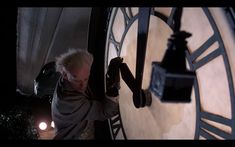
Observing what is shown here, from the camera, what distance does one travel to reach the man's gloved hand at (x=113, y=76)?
5.07 ft

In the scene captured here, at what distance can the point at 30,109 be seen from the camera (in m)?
4.20

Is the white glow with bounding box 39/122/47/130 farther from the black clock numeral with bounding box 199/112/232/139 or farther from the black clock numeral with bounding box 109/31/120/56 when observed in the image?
the black clock numeral with bounding box 199/112/232/139

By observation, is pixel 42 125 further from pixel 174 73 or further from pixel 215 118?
pixel 174 73

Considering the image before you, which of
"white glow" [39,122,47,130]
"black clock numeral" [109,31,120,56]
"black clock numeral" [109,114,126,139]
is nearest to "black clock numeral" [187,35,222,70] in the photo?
"black clock numeral" [109,31,120,56]

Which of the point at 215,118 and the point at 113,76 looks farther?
the point at 113,76

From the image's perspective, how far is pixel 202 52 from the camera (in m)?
1.22

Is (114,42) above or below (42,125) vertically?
above

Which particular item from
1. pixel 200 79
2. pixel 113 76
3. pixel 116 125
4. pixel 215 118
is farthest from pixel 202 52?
pixel 116 125

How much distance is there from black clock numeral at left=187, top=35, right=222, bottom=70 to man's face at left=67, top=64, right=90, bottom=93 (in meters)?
0.49

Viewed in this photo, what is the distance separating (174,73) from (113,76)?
0.75 metres

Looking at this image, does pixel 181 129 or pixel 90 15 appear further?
pixel 90 15

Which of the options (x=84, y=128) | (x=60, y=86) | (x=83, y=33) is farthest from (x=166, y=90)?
(x=83, y=33)
